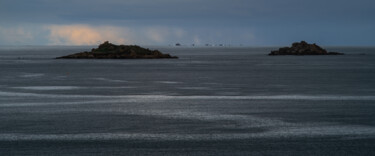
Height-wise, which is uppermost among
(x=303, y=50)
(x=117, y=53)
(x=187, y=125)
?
(x=187, y=125)

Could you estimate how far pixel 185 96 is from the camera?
96.7ft

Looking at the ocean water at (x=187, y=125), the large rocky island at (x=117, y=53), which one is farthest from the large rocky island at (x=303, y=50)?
the ocean water at (x=187, y=125)

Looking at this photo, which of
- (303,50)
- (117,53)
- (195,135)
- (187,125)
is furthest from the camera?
(303,50)

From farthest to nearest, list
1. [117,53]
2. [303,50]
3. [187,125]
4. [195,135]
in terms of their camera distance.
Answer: [303,50] < [117,53] < [187,125] < [195,135]

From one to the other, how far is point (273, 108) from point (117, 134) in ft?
31.0

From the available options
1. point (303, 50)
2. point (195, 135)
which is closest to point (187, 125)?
point (195, 135)

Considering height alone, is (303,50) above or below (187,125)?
below

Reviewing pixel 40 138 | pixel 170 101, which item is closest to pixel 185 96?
pixel 170 101

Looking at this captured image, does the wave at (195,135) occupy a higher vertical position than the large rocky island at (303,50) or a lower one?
higher

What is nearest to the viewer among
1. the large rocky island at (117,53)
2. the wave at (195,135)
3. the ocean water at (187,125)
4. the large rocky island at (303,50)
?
the ocean water at (187,125)

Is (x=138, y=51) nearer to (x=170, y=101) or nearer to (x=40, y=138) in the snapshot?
(x=170, y=101)

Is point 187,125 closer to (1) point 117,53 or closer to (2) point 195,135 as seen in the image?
(2) point 195,135

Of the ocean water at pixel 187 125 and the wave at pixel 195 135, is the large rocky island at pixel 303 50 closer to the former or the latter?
the ocean water at pixel 187 125

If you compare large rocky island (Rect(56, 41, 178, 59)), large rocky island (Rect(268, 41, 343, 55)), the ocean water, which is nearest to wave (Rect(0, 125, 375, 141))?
the ocean water
